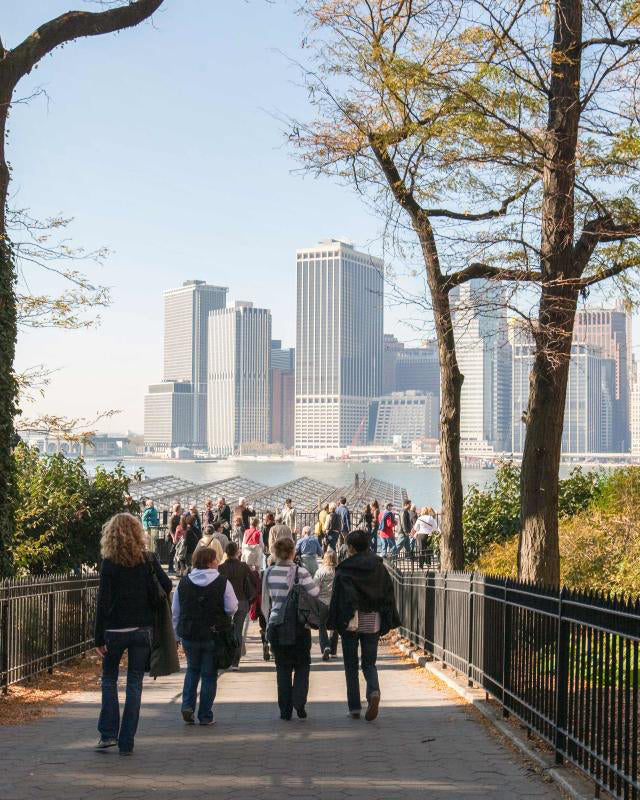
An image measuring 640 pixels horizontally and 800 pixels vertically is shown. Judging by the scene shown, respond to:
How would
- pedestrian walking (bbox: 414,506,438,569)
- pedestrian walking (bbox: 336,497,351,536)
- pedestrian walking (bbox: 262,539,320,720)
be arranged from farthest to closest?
pedestrian walking (bbox: 336,497,351,536)
pedestrian walking (bbox: 414,506,438,569)
pedestrian walking (bbox: 262,539,320,720)

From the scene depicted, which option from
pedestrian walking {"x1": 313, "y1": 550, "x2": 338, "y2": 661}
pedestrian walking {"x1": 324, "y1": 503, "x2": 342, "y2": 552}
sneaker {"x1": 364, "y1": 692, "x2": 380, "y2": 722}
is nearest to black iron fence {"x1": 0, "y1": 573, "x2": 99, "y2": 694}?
pedestrian walking {"x1": 313, "y1": 550, "x2": 338, "y2": 661}

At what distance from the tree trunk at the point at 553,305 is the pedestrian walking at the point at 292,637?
5217mm

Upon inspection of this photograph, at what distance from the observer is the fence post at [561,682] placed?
7.00 meters

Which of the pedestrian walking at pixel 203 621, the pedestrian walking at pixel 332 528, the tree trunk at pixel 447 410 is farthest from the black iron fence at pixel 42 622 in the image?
the pedestrian walking at pixel 332 528

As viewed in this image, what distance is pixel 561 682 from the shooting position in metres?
7.04

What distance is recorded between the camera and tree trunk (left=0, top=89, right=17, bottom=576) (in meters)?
13.0

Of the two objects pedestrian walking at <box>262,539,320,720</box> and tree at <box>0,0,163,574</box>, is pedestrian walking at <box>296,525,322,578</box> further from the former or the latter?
pedestrian walking at <box>262,539,320,720</box>

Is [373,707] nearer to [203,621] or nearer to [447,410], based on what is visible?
[203,621]

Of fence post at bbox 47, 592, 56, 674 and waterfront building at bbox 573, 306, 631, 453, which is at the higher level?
waterfront building at bbox 573, 306, 631, 453

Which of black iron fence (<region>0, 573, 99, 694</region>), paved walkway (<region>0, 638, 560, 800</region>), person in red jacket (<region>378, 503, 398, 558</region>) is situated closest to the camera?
paved walkway (<region>0, 638, 560, 800</region>)

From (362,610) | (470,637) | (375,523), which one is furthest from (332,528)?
(362,610)

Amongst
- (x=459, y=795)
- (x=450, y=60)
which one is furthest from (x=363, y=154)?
(x=459, y=795)

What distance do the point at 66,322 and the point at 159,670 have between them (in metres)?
8.75

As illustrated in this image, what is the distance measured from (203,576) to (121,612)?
53.6 inches
